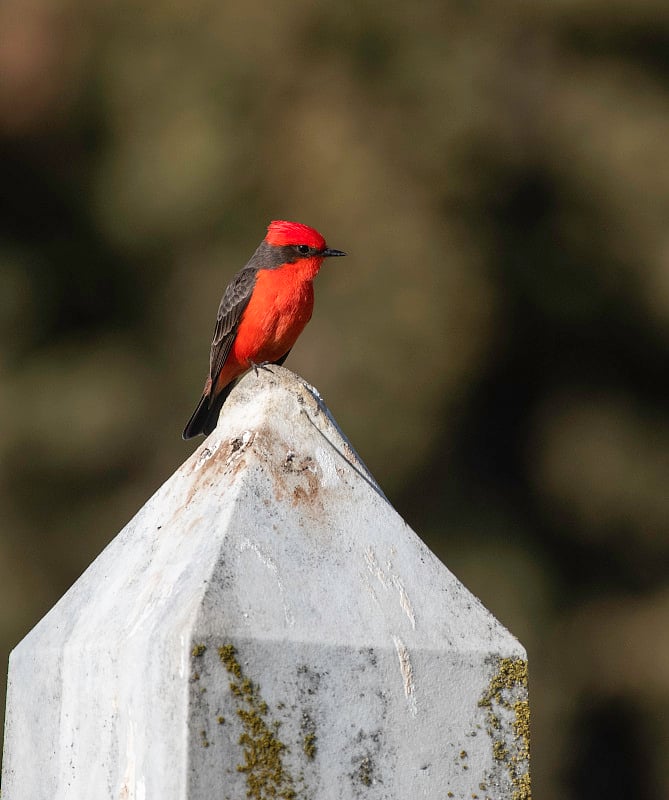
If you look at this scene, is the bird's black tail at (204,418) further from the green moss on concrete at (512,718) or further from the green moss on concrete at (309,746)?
the green moss on concrete at (309,746)

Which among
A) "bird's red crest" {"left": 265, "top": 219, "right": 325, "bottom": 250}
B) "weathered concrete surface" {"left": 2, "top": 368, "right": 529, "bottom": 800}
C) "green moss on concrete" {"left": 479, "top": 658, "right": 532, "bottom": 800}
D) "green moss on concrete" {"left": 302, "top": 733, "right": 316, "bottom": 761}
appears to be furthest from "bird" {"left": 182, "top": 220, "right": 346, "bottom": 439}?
"green moss on concrete" {"left": 302, "top": 733, "right": 316, "bottom": 761}

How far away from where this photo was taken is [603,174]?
1136 cm

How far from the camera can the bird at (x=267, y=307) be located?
18.0ft

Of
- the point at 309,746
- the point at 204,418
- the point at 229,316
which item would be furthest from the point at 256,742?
the point at 204,418

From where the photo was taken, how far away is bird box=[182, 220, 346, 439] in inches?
215

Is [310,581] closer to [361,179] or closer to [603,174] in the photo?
[361,179]

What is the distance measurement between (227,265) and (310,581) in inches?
352

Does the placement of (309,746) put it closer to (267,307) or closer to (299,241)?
(267,307)

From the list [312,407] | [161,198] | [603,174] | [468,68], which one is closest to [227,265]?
[161,198]

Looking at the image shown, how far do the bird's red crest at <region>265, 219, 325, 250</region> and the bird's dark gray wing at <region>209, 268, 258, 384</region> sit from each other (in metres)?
0.17

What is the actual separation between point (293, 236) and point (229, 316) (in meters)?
0.45

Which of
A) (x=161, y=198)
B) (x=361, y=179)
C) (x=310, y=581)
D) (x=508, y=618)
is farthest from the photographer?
(x=161, y=198)

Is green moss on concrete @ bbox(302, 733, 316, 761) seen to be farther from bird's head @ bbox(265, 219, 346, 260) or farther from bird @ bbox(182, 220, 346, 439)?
bird's head @ bbox(265, 219, 346, 260)

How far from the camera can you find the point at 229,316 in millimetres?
5691
